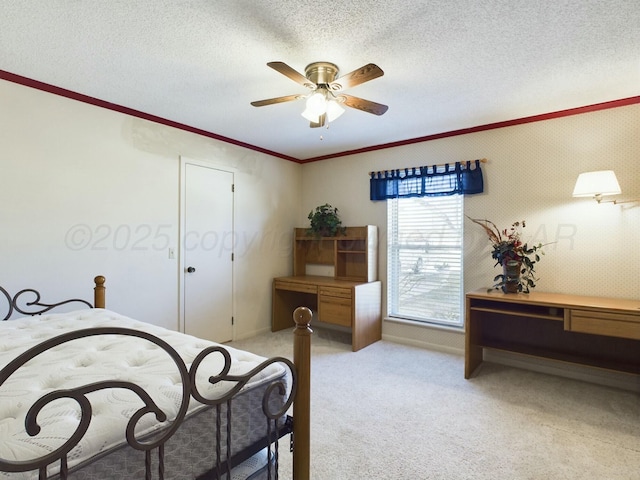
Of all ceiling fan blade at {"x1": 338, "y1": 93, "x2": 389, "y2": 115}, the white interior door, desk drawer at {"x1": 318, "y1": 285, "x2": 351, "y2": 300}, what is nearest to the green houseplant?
desk drawer at {"x1": 318, "y1": 285, "x2": 351, "y2": 300}

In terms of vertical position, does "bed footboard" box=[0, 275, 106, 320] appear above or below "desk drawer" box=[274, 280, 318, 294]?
above

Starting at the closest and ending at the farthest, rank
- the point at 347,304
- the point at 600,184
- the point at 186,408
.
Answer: the point at 186,408, the point at 600,184, the point at 347,304

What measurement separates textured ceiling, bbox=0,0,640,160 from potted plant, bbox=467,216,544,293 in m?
1.21

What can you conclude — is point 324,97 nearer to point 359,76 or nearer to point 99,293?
point 359,76

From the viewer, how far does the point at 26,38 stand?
6.61ft

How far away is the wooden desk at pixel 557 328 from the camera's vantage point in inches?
97.0

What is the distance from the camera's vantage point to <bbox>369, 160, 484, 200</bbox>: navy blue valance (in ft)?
11.7

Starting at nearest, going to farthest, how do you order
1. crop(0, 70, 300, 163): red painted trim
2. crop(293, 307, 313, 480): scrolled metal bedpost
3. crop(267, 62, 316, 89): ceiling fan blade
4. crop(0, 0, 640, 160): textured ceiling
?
crop(293, 307, 313, 480): scrolled metal bedpost < crop(0, 0, 640, 160): textured ceiling < crop(267, 62, 316, 89): ceiling fan blade < crop(0, 70, 300, 163): red painted trim

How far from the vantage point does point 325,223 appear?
4.40 m

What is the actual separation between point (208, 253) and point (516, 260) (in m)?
3.13

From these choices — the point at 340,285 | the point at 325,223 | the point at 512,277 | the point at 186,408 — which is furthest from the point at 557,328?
the point at 186,408

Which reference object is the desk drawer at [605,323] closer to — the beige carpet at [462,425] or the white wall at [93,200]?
the beige carpet at [462,425]

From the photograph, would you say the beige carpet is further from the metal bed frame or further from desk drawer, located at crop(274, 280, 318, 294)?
Result: desk drawer, located at crop(274, 280, 318, 294)

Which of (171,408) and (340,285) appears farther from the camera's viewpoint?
(340,285)
